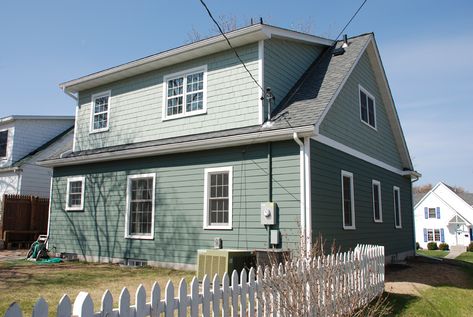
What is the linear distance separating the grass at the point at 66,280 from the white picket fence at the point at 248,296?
2.30 metres

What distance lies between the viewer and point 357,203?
13.0m

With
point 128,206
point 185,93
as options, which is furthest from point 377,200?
point 128,206

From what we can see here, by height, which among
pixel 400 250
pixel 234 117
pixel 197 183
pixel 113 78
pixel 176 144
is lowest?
pixel 400 250

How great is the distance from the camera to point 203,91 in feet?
41.2

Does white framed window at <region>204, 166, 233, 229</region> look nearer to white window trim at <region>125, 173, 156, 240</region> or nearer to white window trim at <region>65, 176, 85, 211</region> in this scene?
white window trim at <region>125, 173, 156, 240</region>

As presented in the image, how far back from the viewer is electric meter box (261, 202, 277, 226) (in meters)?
10.2

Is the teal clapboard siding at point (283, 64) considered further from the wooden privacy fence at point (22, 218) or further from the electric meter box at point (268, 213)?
the wooden privacy fence at point (22, 218)

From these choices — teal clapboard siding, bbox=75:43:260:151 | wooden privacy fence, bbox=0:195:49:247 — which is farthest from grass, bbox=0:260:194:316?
wooden privacy fence, bbox=0:195:49:247

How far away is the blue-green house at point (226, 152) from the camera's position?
34.5 ft

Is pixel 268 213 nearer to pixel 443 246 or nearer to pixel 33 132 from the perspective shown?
pixel 33 132

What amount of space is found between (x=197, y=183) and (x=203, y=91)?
282 cm

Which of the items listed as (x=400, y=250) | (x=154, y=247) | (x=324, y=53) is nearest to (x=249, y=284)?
(x=154, y=247)

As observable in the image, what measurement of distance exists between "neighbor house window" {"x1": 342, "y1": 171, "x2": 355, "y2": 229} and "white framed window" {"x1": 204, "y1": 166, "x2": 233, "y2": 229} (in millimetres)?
3406

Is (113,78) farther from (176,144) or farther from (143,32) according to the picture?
(143,32)
